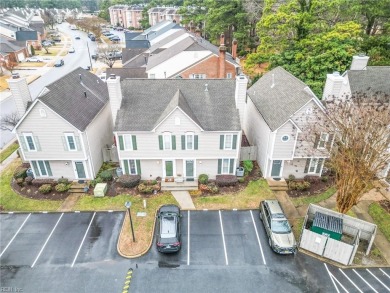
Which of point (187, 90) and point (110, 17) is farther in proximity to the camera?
point (110, 17)

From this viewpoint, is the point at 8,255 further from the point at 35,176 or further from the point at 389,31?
the point at 389,31

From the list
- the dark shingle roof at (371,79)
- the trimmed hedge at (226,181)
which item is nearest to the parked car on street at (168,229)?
the trimmed hedge at (226,181)

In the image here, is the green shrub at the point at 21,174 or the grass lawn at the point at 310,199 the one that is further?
the green shrub at the point at 21,174

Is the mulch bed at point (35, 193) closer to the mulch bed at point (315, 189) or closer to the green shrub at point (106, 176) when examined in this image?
the green shrub at point (106, 176)

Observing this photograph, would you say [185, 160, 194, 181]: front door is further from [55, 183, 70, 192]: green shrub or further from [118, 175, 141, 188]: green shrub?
[55, 183, 70, 192]: green shrub

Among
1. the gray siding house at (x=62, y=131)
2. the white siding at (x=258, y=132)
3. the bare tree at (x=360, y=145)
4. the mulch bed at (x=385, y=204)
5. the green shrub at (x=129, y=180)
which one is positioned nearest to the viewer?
the bare tree at (x=360, y=145)

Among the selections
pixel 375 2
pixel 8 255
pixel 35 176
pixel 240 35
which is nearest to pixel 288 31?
pixel 375 2

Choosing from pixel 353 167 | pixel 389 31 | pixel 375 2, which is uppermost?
pixel 375 2
